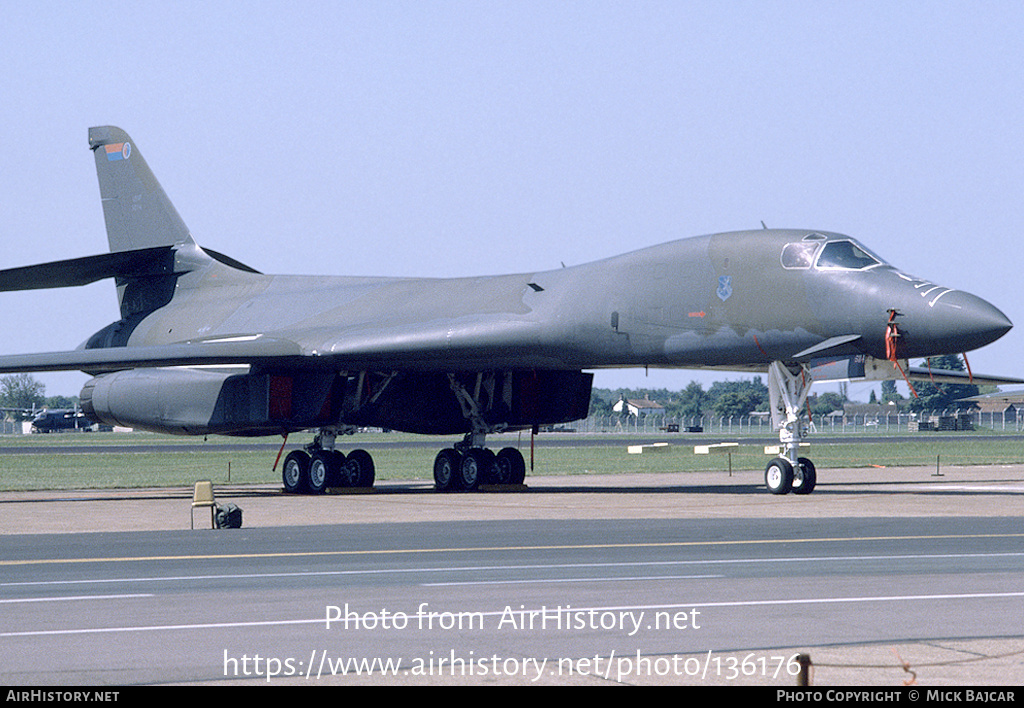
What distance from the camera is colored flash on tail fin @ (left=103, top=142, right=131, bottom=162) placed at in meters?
30.6

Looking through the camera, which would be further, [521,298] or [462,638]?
[521,298]

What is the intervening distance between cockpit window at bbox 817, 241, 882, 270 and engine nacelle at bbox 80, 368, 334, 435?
964 cm

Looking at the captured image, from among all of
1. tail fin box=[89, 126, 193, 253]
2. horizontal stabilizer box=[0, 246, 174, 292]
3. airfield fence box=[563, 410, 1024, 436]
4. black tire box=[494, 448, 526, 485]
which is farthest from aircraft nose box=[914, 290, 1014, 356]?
airfield fence box=[563, 410, 1024, 436]

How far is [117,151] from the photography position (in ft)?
101

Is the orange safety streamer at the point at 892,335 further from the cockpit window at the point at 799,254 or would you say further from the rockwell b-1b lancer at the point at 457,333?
the cockpit window at the point at 799,254

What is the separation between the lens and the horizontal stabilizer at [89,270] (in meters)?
27.0

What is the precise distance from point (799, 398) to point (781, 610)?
1261 cm

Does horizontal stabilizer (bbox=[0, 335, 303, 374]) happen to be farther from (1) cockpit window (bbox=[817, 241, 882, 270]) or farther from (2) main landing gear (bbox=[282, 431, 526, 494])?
(1) cockpit window (bbox=[817, 241, 882, 270])

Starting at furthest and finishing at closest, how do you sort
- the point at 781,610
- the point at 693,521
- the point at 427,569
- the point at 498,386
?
the point at 498,386
the point at 693,521
the point at 427,569
the point at 781,610

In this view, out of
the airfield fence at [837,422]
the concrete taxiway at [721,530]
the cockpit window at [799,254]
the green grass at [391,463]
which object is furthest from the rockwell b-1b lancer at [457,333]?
the airfield fence at [837,422]

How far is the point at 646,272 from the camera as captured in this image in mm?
21953
